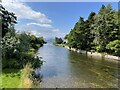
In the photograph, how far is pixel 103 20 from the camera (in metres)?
49.0

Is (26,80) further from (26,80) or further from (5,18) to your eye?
(5,18)

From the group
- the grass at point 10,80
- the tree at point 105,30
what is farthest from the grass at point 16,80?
the tree at point 105,30

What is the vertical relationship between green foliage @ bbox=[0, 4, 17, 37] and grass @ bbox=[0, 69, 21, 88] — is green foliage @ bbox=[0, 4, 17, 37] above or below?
above

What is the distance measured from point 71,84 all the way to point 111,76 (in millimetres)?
6715

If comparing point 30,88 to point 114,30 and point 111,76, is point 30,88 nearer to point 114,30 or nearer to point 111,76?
point 111,76

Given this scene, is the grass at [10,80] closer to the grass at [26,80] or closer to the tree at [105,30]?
the grass at [26,80]

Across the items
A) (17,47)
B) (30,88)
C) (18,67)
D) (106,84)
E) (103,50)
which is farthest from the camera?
(103,50)

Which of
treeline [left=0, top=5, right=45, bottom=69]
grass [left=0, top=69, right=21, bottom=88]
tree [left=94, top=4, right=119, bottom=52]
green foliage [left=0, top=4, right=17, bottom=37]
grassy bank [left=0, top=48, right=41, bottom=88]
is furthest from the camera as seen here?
tree [left=94, top=4, right=119, bottom=52]

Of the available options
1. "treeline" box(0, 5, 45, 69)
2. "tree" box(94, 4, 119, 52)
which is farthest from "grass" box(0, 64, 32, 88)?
"tree" box(94, 4, 119, 52)

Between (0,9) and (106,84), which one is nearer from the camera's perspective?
(106,84)

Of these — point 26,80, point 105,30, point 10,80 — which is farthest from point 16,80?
point 105,30

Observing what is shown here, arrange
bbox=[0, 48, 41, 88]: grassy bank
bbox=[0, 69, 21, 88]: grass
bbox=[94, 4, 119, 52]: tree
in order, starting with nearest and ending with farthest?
bbox=[0, 48, 41, 88]: grassy bank → bbox=[0, 69, 21, 88]: grass → bbox=[94, 4, 119, 52]: tree

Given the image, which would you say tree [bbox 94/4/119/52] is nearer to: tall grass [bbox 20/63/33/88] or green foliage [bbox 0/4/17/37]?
green foliage [bbox 0/4/17/37]

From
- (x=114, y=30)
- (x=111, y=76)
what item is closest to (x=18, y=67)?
(x=111, y=76)
